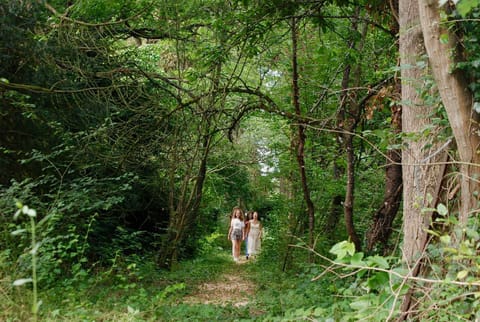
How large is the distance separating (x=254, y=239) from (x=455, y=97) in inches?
409

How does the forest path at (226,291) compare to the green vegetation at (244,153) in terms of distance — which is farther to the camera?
the forest path at (226,291)

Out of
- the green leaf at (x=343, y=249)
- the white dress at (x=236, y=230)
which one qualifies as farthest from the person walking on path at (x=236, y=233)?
the green leaf at (x=343, y=249)

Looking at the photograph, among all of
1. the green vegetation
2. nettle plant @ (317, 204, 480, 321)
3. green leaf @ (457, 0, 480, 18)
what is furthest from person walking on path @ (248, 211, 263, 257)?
green leaf @ (457, 0, 480, 18)

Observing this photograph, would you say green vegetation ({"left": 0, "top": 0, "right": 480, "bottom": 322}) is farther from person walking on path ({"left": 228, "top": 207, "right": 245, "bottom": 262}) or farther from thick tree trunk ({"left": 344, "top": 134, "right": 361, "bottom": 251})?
person walking on path ({"left": 228, "top": 207, "right": 245, "bottom": 262})

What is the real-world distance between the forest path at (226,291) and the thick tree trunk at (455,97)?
4.23 metres

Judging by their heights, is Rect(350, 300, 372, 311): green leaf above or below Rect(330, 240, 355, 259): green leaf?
below

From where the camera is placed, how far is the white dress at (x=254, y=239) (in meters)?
13.0

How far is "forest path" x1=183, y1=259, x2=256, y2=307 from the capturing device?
7.17m

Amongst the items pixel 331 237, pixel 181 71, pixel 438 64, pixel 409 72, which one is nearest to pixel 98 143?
pixel 181 71

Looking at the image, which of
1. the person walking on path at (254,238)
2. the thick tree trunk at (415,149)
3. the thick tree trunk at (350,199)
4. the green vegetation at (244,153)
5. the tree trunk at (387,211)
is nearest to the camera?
the green vegetation at (244,153)

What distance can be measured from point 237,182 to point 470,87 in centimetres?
1281

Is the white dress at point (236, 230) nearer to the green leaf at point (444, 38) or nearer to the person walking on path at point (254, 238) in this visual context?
the person walking on path at point (254, 238)

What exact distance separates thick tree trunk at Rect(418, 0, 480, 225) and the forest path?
423 cm

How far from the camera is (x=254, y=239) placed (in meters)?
13.0
